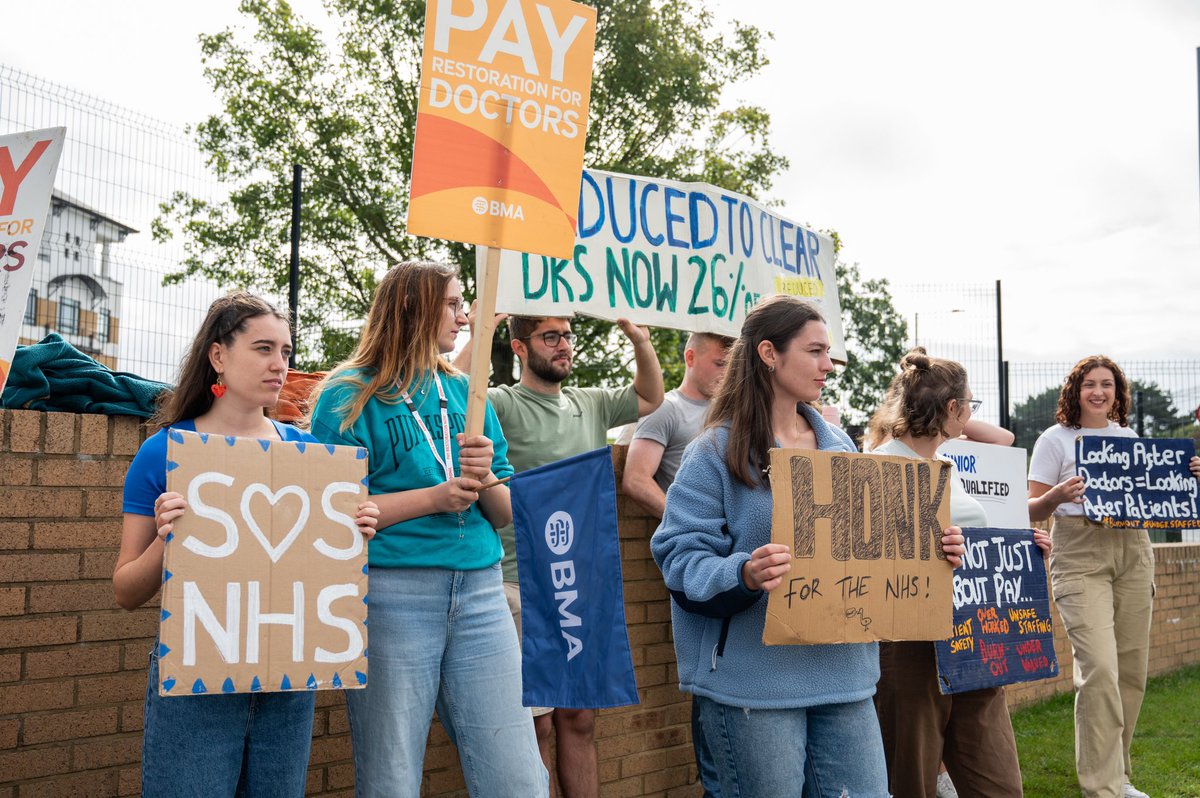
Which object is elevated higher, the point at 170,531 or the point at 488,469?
Result: the point at 488,469

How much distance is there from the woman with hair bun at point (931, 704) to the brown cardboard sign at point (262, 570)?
2.16m

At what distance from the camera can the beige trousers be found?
17.1ft

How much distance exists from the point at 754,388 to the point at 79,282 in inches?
210

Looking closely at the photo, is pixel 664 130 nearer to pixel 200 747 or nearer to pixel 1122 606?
pixel 1122 606

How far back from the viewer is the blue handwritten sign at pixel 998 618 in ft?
13.2

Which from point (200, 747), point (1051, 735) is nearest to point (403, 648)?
point (200, 747)

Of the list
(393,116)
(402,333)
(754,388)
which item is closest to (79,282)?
(402,333)

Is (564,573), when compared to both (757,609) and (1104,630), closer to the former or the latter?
(757,609)

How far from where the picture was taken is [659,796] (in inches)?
193

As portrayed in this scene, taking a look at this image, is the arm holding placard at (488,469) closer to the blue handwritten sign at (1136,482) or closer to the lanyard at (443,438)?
the lanyard at (443,438)

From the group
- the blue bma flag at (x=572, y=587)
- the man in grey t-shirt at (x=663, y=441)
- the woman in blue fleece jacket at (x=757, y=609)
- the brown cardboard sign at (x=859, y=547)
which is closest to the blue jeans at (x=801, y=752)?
the woman in blue fleece jacket at (x=757, y=609)

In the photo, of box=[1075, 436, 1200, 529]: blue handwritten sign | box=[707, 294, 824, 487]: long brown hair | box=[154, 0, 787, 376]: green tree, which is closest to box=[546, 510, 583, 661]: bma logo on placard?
box=[707, 294, 824, 487]: long brown hair

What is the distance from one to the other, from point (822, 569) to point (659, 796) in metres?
2.40

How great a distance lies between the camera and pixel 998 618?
4324 mm
